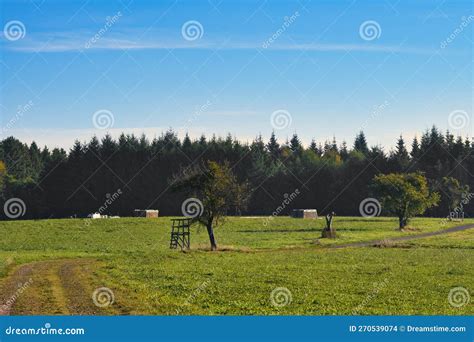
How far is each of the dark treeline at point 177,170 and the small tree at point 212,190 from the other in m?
74.1

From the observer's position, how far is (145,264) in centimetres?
4838

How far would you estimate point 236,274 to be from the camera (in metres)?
41.6

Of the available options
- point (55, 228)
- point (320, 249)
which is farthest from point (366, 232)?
point (55, 228)

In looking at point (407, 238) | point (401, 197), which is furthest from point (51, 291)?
point (401, 197)

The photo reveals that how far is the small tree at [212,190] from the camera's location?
62719 mm

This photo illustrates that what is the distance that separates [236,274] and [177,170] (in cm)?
10602

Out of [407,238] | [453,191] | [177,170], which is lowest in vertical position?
[407,238]

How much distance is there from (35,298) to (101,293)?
124 inches

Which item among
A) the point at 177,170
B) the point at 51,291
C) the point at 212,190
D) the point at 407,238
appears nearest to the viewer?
the point at 51,291

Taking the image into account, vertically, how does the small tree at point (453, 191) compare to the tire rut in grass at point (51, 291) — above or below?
above

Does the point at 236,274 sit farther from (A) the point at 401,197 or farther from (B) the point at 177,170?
(B) the point at 177,170

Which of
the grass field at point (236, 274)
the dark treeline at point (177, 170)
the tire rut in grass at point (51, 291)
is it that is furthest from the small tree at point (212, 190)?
the dark treeline at point (177, 170)

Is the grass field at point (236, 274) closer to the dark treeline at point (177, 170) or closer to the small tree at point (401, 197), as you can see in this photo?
the small tree at point (401, 197)

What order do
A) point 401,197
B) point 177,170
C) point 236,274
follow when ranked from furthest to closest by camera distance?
point 177,170
point 401,197
point 236,274
